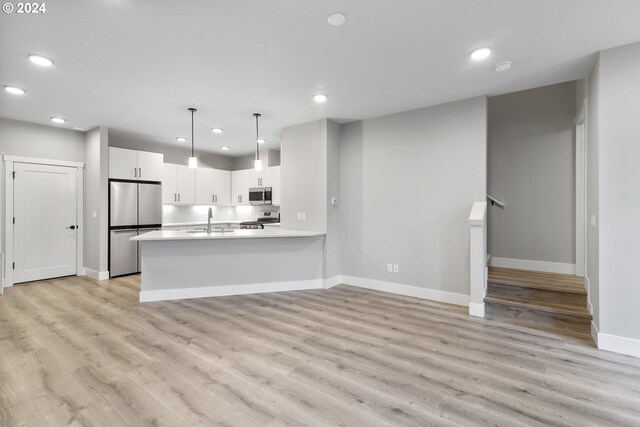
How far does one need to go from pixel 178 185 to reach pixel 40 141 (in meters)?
2.30

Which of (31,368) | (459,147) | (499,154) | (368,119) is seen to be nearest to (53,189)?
(31,368)

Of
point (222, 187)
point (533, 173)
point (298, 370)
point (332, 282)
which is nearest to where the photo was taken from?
point (298, 370)

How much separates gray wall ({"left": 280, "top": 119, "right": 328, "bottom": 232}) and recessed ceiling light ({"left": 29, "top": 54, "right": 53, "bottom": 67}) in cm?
303

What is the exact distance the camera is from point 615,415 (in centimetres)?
183

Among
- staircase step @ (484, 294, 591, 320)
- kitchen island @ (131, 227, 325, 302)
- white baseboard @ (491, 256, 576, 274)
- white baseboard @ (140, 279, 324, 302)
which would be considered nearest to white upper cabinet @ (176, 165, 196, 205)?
kitchen island @ (131, 227, 325, 302)

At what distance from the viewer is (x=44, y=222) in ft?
16.8

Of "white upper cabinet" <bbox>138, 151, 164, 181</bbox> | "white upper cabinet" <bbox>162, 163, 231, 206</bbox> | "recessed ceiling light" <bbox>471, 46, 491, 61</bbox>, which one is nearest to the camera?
"recessed ceiling light" <bbox>471, 46, 491, 61</bbox>

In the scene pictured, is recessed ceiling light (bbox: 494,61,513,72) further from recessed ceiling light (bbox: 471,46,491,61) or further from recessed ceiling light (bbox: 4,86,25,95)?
recessed ceiling light (bbox: 4,86,25,95)

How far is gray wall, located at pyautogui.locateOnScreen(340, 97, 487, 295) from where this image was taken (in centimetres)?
389

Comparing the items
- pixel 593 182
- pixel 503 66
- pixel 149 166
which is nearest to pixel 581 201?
pixel 593 182

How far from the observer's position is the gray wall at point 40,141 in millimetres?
4777

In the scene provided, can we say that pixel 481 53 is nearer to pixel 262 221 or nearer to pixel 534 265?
pixel 534 265

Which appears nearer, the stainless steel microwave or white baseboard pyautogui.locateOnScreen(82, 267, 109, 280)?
white baseboard pyautogui.locateOnScreen(82, 267, 109, 280)

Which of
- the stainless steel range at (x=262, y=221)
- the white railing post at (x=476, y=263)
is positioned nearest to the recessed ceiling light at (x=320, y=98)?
the white railing post at (x=476, y=263)
